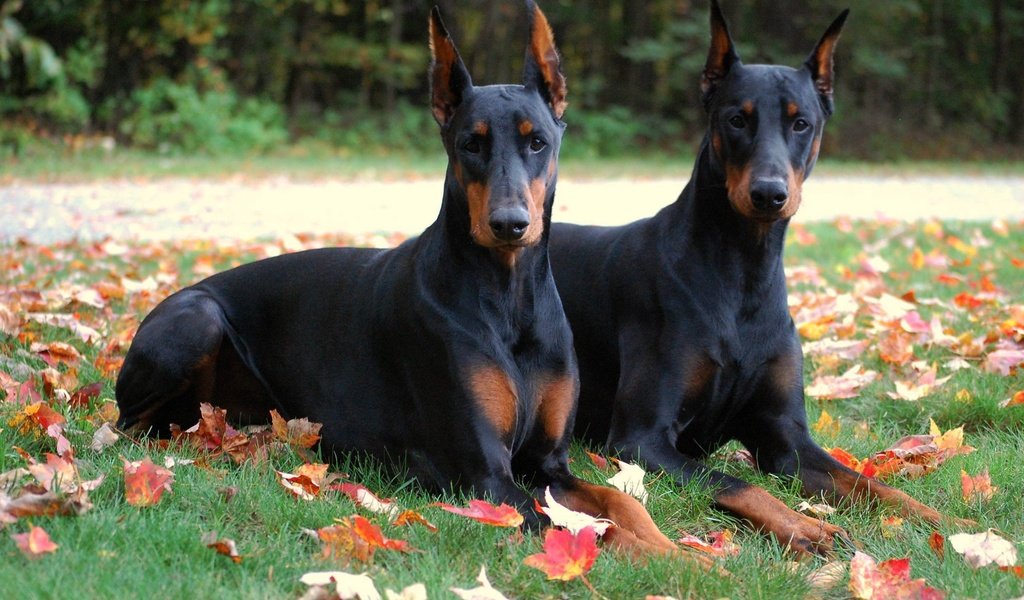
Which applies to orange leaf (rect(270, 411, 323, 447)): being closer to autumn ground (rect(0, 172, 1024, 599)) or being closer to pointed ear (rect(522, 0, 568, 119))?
autumn ground (rect(0, 172, 1024, 599))

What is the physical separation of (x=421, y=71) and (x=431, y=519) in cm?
2118

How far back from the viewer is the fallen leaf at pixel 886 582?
8.71 feet

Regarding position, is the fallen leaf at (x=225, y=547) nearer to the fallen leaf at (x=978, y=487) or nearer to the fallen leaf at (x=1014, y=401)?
the fallen leaf at (x=978, y=487)

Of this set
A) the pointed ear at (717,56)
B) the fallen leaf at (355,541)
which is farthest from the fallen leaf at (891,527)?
the pointed ear at (717,56)

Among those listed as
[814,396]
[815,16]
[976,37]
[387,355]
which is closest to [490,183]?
[387,355]

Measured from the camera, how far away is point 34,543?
100 inches

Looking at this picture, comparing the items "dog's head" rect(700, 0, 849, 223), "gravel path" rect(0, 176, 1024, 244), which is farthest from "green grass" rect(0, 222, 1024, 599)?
"gravel path" rect(0, 176, 1024, 244)

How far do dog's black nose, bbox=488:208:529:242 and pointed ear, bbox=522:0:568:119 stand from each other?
0.59m

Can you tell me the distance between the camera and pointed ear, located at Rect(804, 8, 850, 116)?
4113 millimetres

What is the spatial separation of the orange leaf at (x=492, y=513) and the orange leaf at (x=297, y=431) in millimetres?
1018

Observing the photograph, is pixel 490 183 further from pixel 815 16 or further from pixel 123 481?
pixel 815 16

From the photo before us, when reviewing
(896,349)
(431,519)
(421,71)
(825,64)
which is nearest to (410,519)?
(431,519)

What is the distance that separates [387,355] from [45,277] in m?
3.74

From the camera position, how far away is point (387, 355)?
3.73 meters
